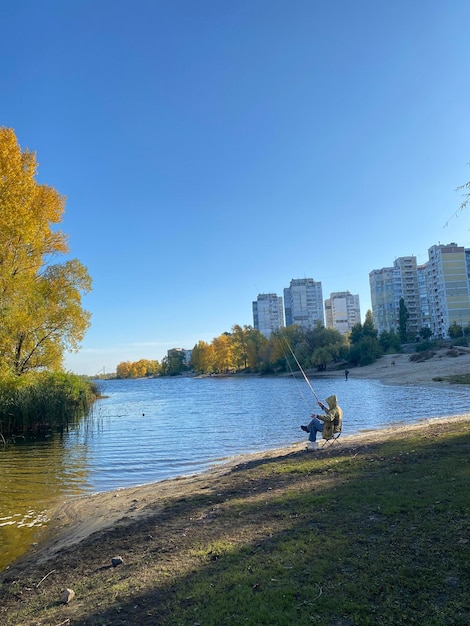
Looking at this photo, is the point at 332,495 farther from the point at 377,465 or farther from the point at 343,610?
the point at 343,610

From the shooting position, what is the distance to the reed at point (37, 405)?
21.5m

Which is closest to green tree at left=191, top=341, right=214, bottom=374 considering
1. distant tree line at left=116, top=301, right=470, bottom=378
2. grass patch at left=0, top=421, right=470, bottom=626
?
distant tree line at left=116, top=301, right=470, bottom=378

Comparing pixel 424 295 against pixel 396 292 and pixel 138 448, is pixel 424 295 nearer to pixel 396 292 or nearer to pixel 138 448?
pixel 396 292

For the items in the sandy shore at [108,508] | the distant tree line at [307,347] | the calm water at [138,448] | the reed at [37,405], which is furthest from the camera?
the distant tree line at [307,347]

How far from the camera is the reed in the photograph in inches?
845

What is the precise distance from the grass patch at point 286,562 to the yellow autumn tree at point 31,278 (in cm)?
1336

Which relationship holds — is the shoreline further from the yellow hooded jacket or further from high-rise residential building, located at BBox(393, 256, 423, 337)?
high-rise residential building, located at BBox(393, 256, 423, 337)

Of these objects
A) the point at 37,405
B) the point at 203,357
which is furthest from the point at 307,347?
the point at 37,405

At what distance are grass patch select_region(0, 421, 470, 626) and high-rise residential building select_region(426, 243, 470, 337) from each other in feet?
418

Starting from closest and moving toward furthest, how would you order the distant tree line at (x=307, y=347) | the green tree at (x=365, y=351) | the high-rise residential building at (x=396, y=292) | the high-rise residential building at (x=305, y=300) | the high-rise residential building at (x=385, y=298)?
the green tree at (x=365, y=351)
the distant tree line at (x=307, y=347)
the high-rise residential building at (x=396, y=292)
the high-rise residential building at (x=385, y=298)
the high-rise residential building at (x=305, y=300)

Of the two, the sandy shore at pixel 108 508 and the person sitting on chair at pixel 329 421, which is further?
the person sitting on chair at pixel 329 421

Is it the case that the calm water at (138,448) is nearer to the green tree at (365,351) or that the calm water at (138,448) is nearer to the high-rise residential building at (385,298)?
the green tree at (365,351)

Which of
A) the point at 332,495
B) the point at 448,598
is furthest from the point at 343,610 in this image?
the point at 332,495

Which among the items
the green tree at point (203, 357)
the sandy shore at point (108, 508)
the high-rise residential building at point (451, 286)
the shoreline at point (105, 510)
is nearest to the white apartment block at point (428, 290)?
the high-rise residential building at point (451, 286)
